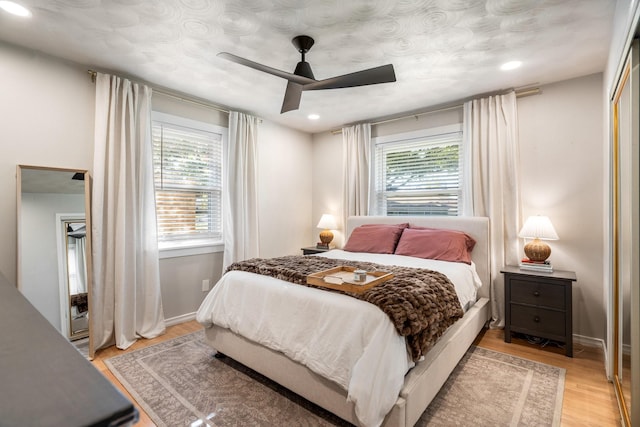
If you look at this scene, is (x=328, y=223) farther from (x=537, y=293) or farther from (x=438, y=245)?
(x=537, y=293)

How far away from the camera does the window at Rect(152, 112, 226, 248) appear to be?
3447 millimetres

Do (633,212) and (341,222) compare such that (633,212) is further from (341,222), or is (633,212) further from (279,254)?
(279,254)

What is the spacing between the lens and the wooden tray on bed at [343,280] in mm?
1959

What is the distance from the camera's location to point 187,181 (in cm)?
366

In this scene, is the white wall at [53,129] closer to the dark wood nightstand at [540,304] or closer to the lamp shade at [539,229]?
the dark wood nightstand at [540,304]

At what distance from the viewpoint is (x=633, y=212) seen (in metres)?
1.50

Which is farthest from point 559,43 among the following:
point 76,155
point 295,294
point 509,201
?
point 76,155

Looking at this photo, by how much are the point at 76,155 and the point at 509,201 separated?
4.18 m

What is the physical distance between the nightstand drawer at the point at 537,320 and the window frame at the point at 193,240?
3.23 metres

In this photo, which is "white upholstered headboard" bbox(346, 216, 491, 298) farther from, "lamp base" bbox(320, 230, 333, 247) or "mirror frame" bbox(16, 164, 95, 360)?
"mirror frame" bbox(16, 164, 95, 360)

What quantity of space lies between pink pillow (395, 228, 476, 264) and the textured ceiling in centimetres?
154

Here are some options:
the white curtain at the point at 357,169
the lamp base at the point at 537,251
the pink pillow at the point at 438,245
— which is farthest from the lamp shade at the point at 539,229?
the white curtain at the point at 357,169

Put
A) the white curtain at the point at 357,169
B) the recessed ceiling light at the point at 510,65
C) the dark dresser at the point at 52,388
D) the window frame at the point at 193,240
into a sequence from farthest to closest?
the white curtain at the point at 357,169
the window frame at the point at 193,240
the recessed ceiling light at the point at 510,65
the dark dresser at the point at 52,388

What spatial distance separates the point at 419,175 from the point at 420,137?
1.58 ft
